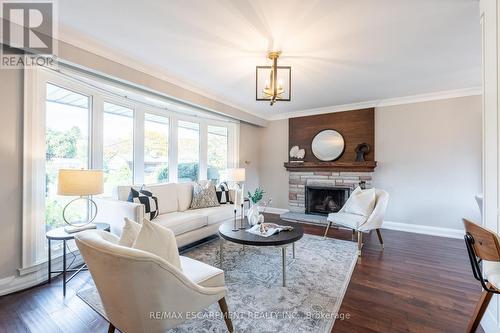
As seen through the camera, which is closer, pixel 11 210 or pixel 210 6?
pixel 210 6

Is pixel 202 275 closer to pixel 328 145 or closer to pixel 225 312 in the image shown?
pixel 225 312

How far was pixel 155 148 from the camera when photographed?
388cm

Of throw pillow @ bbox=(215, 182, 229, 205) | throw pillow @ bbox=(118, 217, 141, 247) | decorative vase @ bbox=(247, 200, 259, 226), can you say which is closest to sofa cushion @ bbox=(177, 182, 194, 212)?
throw pillow @ bbox=(215, 182, 229, 205)

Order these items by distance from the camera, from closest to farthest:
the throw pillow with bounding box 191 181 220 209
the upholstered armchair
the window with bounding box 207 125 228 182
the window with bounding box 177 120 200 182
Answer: the upholstered armchair
the throw pillow with bounding box 191 181 220 209
the window with bounding box 177 120 200 182
the window with bounding box 207 125 228 182

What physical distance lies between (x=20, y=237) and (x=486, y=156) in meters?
4.15

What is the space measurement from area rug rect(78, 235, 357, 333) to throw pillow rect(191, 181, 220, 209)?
696mm

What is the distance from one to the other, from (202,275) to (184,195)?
2285 millimetres

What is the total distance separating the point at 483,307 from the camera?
144 cm

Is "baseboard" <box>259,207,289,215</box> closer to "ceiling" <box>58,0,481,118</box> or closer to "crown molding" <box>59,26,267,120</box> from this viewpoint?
"ceiling" <box>58,0,481,118</box>

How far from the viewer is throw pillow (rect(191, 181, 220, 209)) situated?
3725 millimetres

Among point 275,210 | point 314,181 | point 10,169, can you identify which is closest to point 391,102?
point 314,181

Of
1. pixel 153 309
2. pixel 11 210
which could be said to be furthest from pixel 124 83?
pixel 153 309

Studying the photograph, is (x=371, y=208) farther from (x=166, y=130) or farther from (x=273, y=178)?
(x=166, y=130)

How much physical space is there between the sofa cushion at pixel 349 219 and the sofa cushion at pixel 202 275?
233 cm
